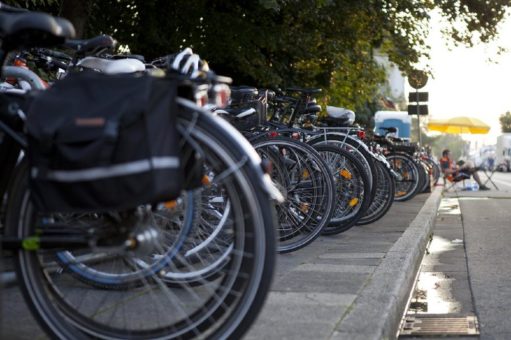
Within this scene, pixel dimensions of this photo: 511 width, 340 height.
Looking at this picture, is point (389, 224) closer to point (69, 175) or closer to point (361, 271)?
point (361, 271)

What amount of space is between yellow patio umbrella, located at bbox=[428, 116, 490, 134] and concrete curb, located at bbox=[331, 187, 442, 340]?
A: 2379 cm

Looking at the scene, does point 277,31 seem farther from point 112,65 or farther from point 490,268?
point 112,65

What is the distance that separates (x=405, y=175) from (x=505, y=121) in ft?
392

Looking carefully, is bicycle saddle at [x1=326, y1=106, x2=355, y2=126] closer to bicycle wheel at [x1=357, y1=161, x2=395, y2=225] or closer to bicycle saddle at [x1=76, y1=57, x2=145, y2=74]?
bicycle wheel at [x1=357, y1=161, x2=395, y2=225]

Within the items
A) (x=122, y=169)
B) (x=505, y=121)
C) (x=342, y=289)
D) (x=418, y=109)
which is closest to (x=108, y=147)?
(x=122, y=169)

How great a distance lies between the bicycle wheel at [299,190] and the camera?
6348 millimetres

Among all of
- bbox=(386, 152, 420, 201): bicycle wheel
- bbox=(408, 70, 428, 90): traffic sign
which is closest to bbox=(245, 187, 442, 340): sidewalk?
bbox=(386, 152, 420, 201): bicycle wheel

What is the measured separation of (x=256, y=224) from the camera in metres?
2.78

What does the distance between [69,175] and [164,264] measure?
0.67 m

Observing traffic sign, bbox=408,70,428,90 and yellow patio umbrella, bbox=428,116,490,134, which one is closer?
traffic sign, bbox=408,70,428,90

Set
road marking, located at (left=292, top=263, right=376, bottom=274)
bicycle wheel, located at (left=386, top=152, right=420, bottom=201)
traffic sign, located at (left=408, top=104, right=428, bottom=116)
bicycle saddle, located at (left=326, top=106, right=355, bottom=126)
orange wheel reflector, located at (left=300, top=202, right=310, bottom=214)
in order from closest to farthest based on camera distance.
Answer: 1. road marking, located at (left=292, top=263, right=376, bottom=274)
2. orange wheel reflector, located at (left=300, top=202, right=310, bottom=214)
3. bicycle saddle, located at (left=326, top=106, right=355, bottom=126)
4. bicycle wheel, located at (left=386, top=152, right=420, bottom=201)
5. traffic sign, located at (left=408, top=104, right=428, bottom=116)

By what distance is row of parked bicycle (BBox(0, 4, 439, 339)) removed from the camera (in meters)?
2.61

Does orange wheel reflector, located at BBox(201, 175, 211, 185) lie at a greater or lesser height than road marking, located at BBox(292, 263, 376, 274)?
greater

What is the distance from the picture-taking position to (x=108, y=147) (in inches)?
101
